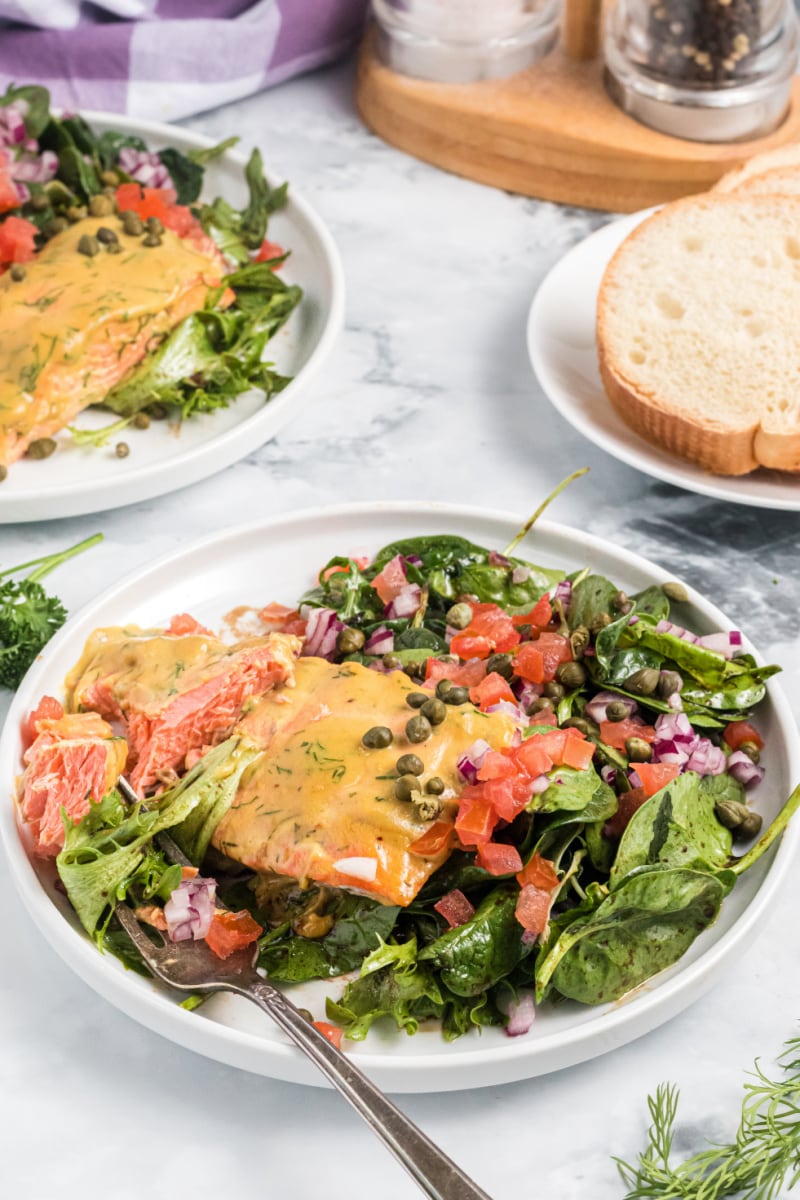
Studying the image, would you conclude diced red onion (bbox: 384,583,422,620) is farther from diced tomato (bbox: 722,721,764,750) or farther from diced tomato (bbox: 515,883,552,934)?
diced tomato (bbox: 515,883,552,934)

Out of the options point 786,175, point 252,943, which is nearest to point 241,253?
point 786,175

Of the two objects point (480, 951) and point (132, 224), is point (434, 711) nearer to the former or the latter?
point (480, 951)

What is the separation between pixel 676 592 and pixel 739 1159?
3.82 feet

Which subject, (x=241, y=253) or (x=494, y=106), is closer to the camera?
(x=241, y=253)

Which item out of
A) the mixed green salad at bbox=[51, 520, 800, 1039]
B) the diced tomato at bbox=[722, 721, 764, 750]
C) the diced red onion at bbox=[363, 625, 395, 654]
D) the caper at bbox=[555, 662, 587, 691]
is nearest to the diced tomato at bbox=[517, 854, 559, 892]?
the mixed green salad at bbox=[51, 520, 800, 1039]

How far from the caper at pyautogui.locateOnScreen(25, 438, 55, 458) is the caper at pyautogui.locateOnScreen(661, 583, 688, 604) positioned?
1.67 m

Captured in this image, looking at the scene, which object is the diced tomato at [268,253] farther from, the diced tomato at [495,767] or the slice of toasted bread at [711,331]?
the diced tomato at [495,767]

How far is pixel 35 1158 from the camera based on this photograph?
7.29ft

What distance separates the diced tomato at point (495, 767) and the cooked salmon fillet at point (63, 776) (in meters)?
0.69

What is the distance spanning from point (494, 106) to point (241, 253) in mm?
1095

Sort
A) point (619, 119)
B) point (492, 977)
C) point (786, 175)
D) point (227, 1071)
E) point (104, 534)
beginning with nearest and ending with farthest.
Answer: point (492, 977)
point (227, 1071)
point (104, 534)
point (786, 175)
point (619, 119)

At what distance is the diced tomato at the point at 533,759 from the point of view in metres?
2.28

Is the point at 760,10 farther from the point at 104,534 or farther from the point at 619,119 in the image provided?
the point at 104,534

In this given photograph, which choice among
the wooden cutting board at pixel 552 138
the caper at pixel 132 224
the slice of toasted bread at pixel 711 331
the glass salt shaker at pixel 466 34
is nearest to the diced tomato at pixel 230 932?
the slice of toasted bread at pixel 711 331
